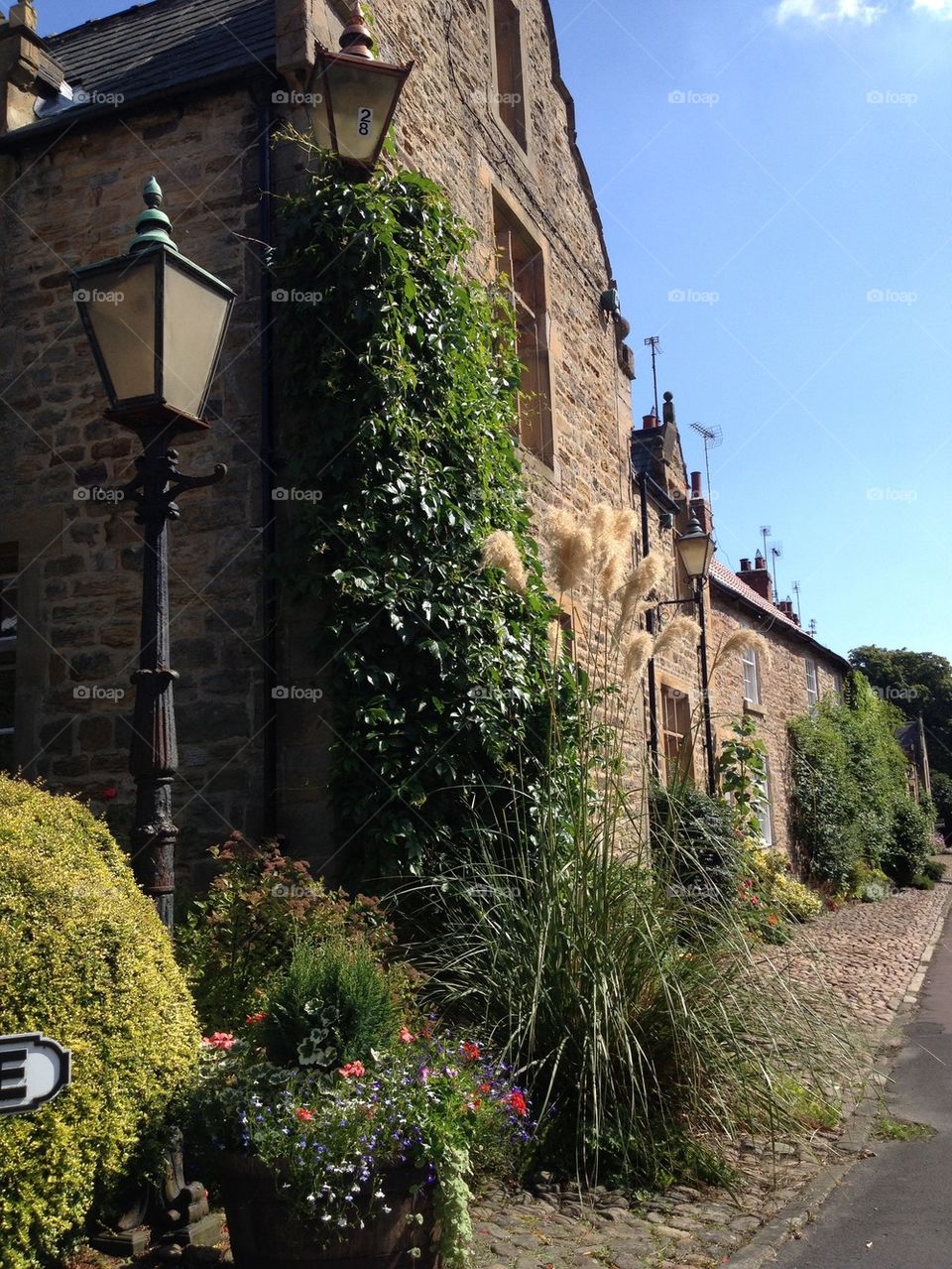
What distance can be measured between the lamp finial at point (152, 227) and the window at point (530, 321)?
206 inches

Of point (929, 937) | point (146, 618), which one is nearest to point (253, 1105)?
point (146, 618)

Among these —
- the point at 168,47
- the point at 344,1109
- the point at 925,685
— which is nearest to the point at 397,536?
the point at 344,1109

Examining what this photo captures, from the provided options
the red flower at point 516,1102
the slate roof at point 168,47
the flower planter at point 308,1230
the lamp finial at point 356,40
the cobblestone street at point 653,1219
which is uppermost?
the slate roof at point 168,47

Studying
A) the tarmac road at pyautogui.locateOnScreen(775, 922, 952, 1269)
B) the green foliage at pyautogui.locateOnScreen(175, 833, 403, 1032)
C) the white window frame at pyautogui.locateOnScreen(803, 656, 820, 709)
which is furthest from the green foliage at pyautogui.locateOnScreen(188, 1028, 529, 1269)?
the white window frame at pyautogui.locateOnScreen(803, 656, 820, 709)

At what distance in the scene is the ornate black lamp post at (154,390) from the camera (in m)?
3.97

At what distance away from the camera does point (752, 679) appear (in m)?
18.7

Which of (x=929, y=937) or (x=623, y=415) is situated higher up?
(x=623, y=415)

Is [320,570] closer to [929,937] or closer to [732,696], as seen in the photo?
[929,937]

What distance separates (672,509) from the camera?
1523 cm

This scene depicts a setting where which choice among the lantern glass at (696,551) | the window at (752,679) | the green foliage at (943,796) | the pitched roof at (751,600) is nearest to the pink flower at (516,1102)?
the lantern glass at (696,551)

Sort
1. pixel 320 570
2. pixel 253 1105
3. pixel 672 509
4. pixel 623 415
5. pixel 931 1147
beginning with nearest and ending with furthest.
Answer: pixel 253 1105 < pixel 931 1147 < pixel 320 570 < pixel 623 415 < pixel 672 509

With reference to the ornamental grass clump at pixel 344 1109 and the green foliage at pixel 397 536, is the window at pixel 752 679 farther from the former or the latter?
the ornamental grass clump at pixel 344 1109

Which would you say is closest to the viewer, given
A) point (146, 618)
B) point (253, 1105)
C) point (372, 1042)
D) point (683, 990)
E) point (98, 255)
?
point (253, 1105)

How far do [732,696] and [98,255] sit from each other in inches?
481
